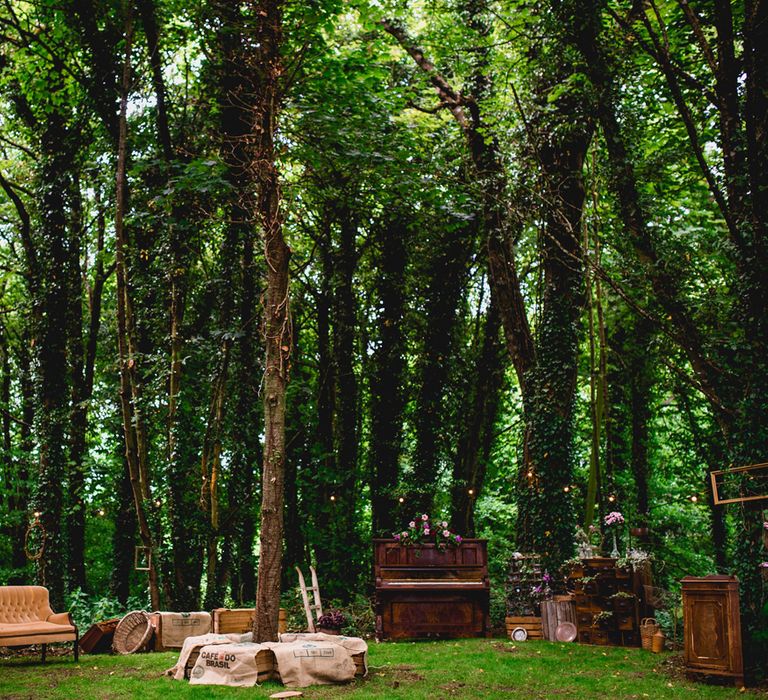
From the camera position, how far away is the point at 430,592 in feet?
32.4

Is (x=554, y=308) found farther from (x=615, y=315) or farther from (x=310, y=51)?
(x=310, y=51)

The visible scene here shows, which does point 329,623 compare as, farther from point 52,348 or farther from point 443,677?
point 52,348

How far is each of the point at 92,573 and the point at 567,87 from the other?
49.9 ft

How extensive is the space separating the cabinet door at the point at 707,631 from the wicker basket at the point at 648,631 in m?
2.19

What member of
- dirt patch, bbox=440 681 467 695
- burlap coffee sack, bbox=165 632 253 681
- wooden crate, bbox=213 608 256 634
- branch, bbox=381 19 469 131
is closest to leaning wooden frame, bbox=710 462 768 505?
dirt patch, bbox=440 681 467 695

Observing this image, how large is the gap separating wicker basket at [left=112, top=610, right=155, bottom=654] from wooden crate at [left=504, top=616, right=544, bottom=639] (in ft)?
15.4

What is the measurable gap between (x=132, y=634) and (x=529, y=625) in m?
5.10

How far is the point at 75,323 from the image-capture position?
13.7m

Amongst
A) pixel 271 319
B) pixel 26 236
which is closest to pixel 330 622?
pixel 271 319

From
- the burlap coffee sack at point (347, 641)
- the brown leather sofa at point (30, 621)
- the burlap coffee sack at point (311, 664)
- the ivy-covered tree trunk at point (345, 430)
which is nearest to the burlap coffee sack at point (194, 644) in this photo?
the burlap coffee sack at point (347, 641)

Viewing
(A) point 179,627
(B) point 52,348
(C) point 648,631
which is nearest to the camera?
(C) point 648,631

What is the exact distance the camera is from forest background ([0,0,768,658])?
26.5 ft

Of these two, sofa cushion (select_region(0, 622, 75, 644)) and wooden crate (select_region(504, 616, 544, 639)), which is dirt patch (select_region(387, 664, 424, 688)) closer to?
wooden crate (select_region(504, 616, 544, 639))

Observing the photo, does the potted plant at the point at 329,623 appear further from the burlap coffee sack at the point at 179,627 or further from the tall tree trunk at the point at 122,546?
the tall tree trunk at the point at 122,546
